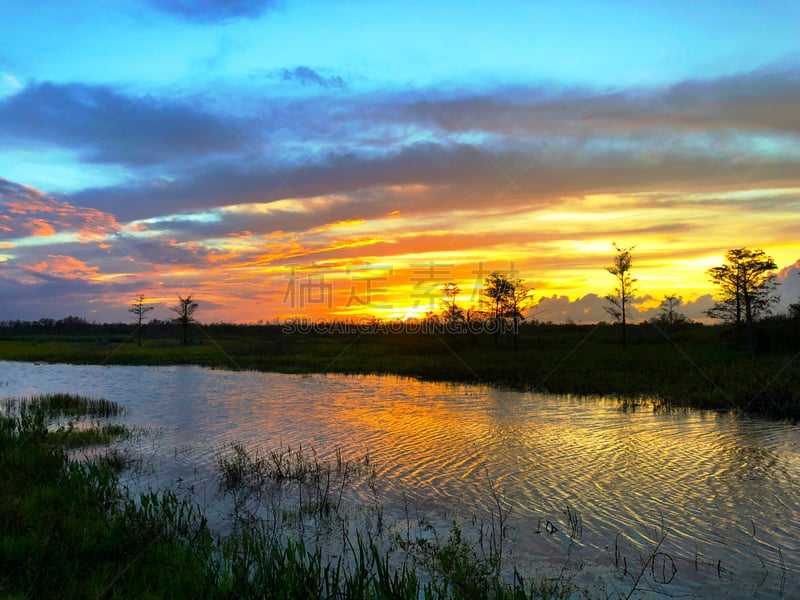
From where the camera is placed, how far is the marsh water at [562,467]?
8.34 metres

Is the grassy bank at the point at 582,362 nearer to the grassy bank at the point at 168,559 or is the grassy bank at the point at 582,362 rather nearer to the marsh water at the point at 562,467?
the marsh water at the point at 562,467

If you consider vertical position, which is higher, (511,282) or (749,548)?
(511,282)

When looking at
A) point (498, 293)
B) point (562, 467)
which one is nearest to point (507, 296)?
point (498, 293)

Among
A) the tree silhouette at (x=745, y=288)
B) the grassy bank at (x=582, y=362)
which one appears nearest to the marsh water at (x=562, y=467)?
the grassy bank at (x=582, y=362)

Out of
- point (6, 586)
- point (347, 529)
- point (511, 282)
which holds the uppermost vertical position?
point (511, 282)

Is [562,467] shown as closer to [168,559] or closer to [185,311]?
[168,559]

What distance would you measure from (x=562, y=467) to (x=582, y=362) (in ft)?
86.3

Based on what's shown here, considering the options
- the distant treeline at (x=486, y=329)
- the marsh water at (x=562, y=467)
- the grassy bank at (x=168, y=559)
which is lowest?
the marsh water at (x=562, y=467)

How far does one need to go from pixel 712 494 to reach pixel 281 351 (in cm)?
4804

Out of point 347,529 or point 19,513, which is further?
point 347,529

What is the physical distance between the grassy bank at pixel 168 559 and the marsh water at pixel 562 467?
1.48 metres

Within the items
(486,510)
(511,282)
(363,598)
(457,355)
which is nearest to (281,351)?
(457,355)

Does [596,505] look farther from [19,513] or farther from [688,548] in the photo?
[19,513]

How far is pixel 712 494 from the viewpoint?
36.4ft
